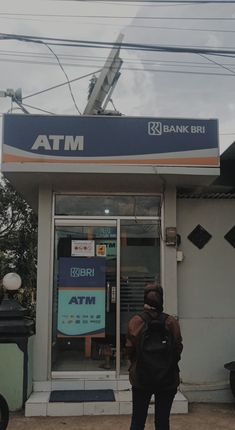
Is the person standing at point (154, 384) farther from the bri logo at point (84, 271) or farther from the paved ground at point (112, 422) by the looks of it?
the bri logo at point (84, 271)

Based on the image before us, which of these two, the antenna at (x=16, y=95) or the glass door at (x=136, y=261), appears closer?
the glass door at (x=136, y=261)

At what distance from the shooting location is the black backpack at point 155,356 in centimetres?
410

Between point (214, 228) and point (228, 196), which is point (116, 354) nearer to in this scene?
point (214, 228)

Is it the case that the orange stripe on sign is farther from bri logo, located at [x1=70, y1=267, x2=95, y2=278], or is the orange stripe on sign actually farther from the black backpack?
the black backpack

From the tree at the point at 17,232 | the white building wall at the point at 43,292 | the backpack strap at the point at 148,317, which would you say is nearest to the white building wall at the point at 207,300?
the white building wall at the point at 43,292

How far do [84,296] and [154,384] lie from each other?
351 cm

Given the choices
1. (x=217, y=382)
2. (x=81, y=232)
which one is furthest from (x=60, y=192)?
(x=217, y=382)

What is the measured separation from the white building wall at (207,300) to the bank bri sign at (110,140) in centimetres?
96

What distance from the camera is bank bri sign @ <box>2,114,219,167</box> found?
23.2 ft

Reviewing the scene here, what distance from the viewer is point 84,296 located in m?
7.56

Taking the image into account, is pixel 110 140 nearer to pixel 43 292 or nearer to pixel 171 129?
pixel 171 129

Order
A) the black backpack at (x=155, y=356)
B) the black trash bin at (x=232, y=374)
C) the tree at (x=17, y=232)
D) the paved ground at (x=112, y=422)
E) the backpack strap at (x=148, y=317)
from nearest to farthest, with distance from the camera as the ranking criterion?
1. the black backpack at (x=155, y=356)
2. the backpack strap at (x=148, y=317)
3. the paved ground at (x=112, y=422)
4. the black trash bin at (x=232, y=374)
5. the tree at (x=17, y=232)

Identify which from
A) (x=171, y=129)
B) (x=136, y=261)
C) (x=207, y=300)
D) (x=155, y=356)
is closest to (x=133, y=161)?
(x=171, y=129)

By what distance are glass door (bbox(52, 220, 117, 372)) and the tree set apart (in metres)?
11.8
